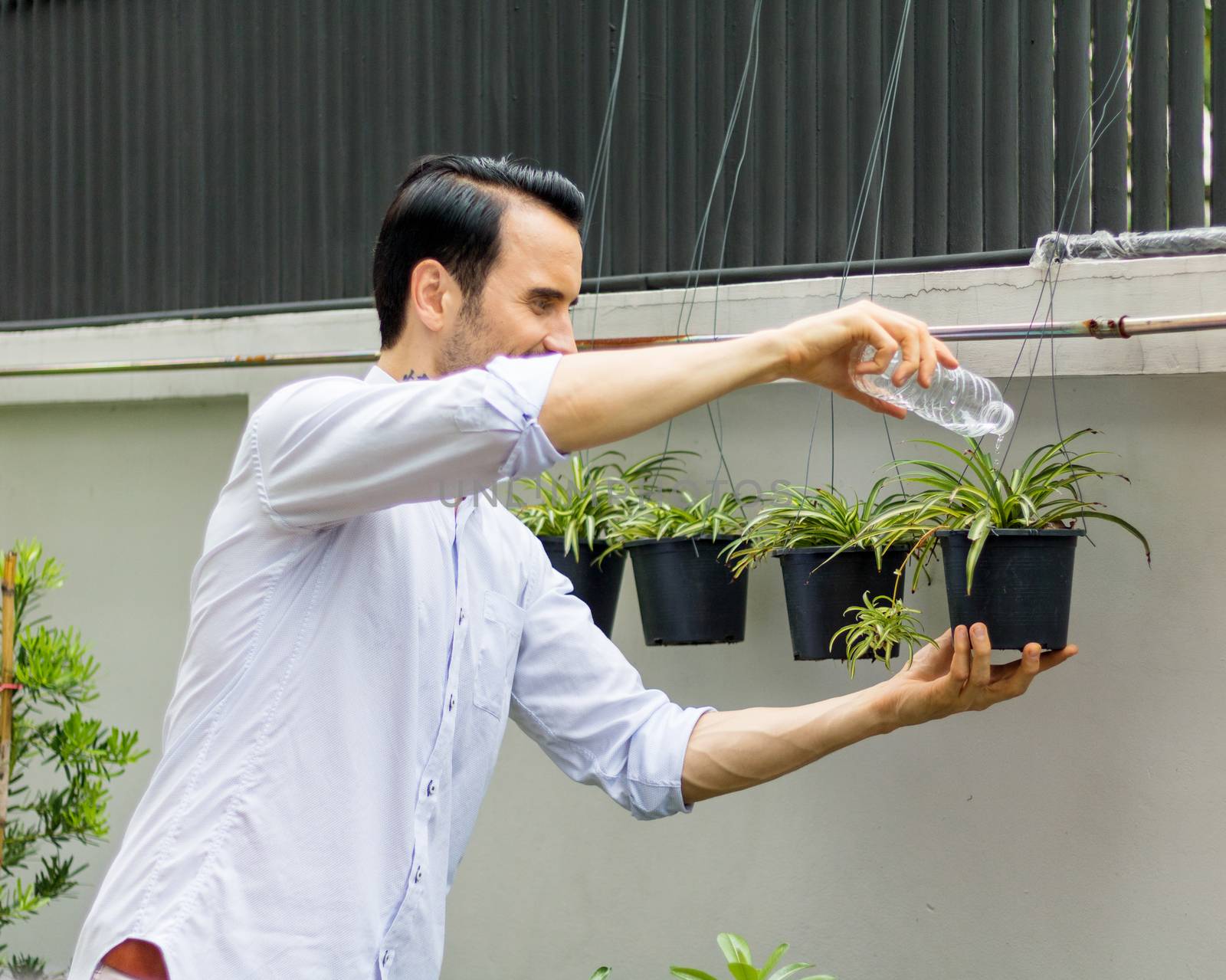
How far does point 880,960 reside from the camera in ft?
8.92

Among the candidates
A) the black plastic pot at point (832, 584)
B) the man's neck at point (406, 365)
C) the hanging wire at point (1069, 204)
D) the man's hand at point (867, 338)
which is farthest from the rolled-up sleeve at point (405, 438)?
the hanging wire at point (1069, 204)

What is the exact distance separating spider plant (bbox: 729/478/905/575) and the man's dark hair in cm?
74

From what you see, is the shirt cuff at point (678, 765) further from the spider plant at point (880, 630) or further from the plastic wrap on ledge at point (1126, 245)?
the plastic wrap on ledge at point (1126, 245)

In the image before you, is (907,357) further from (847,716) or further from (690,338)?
(690,338)

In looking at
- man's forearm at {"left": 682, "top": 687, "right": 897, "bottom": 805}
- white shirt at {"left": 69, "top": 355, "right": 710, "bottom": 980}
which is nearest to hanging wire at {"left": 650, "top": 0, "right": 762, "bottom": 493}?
man's forearm at {"left": 682, "top": 687, "right": 897, "bottom": 805}

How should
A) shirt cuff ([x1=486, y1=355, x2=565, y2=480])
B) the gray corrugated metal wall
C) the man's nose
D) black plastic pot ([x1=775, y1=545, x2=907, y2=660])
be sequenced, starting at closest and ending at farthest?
shirt cuff ([x1=486, y1=355, x2=565, y2=480]) < the man's nose < black plastic pot ([x1=775, y1=545, x2=907, y2=660]) < the gray corrugated metal wall

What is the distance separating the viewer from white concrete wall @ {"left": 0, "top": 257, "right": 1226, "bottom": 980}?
241cm

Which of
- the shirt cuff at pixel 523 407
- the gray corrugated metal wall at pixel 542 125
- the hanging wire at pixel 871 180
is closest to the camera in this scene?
the shirt cuff at pixel 523 407

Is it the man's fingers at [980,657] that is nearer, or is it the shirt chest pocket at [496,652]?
the man's fingers at [980,657]

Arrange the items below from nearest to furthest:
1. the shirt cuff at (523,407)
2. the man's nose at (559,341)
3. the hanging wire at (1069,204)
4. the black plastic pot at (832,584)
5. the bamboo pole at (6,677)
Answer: the shirt cuff at (523,407), the man's nose at (559,341), the black plastic pot at (832,584), the hanging wire at (1069,204), the bamboo pole at (6,677)

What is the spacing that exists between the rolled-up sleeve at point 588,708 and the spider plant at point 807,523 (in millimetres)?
517

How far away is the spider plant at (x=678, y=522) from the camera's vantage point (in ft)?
8.57

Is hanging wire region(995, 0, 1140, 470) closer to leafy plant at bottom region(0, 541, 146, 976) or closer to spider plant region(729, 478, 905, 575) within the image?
spider plant region(729, 478, 905, 575)

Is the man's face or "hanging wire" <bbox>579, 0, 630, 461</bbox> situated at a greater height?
"hanging wire" <bbox>579, 0, 630, 461</bbox>
